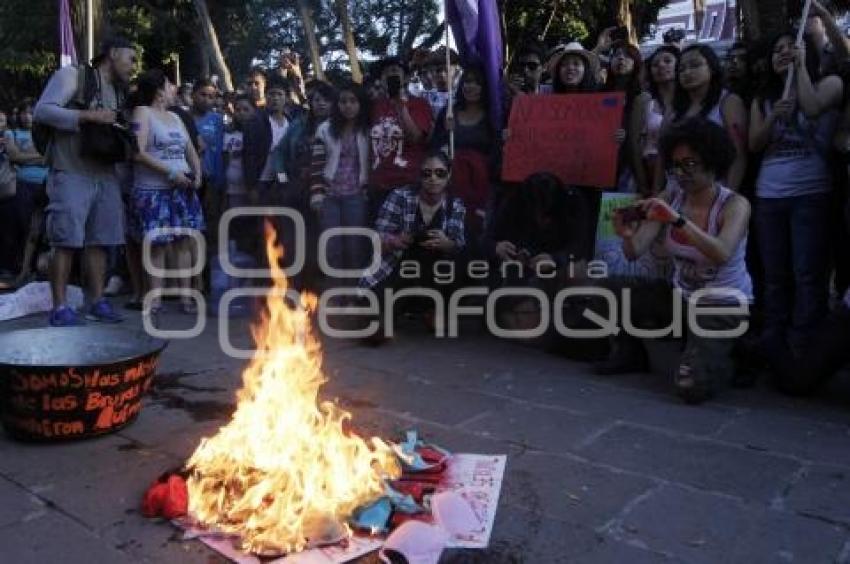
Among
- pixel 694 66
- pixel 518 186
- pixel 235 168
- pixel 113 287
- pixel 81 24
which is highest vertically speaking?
pixel 81 24

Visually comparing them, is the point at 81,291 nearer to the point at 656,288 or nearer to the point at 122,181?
the point at 122,181

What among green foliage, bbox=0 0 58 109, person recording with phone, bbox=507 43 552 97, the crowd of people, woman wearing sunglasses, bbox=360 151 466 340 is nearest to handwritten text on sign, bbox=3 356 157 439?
the crowd of people

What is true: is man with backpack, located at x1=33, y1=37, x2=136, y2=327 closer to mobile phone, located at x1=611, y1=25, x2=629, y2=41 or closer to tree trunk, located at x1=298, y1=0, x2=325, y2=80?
mobile phone, located at x1=611, y1=25, x2=629, y2=41

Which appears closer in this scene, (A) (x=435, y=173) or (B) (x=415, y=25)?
(A) (x=435, y=173)

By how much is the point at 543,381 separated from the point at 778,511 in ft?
6.52

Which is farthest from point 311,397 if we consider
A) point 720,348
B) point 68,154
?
point 68,154

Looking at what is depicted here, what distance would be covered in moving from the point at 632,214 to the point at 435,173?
1.82 meters

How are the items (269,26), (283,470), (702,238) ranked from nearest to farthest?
(283,470), (702,238), (269,26)

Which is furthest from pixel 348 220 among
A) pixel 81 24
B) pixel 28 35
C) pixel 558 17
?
pixel 28 35

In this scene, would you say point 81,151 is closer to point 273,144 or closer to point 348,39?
point 273,144

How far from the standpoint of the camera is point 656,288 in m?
5.00

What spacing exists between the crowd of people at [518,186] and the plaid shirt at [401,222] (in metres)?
0.02

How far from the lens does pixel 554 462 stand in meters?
3.54

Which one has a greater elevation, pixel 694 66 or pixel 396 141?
pixel 694 66
